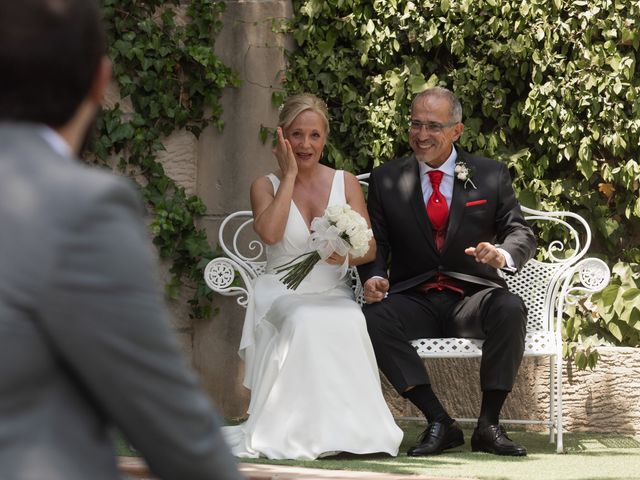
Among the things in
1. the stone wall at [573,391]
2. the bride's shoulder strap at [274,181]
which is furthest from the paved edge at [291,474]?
the stone wall at [573,391]

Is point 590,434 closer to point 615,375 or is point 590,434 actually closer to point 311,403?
point 615,375

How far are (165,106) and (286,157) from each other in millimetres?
1242

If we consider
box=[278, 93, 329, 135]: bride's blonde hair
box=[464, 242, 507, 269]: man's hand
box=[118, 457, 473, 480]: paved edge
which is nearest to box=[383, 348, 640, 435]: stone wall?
box=[464, 242, 507, 269]: man's hand

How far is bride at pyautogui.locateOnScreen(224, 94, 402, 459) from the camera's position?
4434mm

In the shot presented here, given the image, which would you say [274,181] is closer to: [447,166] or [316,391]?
[447,166]

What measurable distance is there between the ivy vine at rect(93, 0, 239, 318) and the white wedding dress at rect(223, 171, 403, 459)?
1.38m

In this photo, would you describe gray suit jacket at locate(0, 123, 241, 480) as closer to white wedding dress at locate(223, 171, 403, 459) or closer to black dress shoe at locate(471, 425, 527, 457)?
white wedding dress at locate(223, 171, 403, 459)

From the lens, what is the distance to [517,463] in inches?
170

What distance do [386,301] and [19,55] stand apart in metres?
3.95

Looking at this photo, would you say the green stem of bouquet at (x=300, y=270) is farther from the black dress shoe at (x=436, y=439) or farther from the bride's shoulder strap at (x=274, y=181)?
the black dress shoe at (x=436, y=439)

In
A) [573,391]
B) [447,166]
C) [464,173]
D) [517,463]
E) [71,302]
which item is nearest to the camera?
[71,302]

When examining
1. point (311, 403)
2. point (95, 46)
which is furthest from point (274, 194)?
point (95, 46)

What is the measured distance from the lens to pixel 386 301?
4.81 m

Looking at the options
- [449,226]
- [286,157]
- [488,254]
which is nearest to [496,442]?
[488,254]
